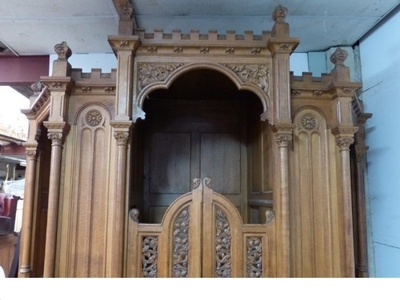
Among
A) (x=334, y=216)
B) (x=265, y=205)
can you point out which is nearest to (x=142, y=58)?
(x=265, y=205)

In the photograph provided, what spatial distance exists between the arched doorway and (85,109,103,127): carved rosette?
70cm

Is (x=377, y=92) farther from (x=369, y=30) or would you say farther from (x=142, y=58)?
(x=142, y=58)

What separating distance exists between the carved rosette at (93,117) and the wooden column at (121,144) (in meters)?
0.17

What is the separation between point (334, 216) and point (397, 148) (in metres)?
0.67

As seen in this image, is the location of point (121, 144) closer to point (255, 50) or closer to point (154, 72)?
point (154, 72)

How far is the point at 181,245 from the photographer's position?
1585mm

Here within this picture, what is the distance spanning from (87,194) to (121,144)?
1.10ft

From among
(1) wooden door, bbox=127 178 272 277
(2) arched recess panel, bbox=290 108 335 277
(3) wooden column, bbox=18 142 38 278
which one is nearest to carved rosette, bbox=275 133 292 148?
(2) arched recess panel, bbox=290 108 335 277

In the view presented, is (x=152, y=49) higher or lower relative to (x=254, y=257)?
higher

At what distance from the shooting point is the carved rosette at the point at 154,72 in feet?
5.49

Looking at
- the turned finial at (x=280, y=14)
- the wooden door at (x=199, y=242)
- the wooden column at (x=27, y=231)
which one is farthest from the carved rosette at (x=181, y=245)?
the turned finial at (x=280, y=14)

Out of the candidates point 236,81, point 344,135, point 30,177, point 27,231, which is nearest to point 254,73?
point 236,81

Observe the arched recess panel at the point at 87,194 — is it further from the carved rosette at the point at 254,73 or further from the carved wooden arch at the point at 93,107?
the carved rosette at the point at 254,73
